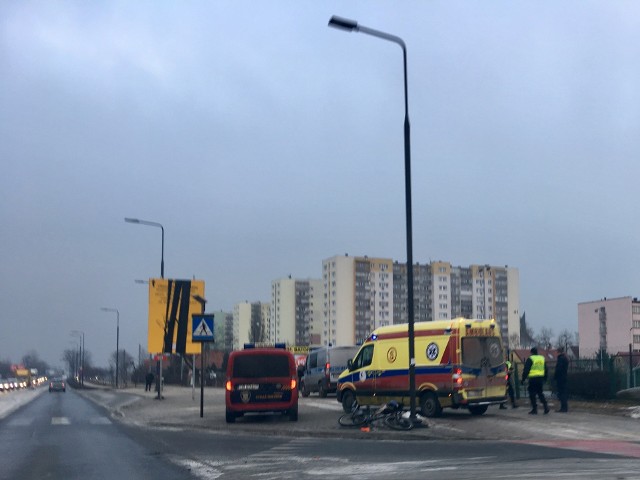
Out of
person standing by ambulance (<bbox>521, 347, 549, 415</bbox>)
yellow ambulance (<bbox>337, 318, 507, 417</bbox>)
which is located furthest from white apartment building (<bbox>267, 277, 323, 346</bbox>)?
person standing by ambulance (<bbox>521, 347, 549, 415</bbox>)

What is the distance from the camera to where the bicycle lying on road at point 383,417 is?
1866 cm

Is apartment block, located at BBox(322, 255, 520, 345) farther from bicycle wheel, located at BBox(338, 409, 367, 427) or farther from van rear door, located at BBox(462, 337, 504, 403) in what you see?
bicycle wheel, located at BBox(338, 409, 367, 427)

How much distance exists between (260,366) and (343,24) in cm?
960

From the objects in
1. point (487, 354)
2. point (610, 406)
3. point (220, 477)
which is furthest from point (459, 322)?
point (220, 477)

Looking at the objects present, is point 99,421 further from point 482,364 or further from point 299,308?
point 299,308

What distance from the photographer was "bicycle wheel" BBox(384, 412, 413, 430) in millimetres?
18531

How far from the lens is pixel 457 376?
2044cm

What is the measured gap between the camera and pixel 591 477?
10.7 m

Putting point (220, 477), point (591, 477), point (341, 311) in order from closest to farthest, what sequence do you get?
point (591, 477), point (220, 477), point (341, 311)

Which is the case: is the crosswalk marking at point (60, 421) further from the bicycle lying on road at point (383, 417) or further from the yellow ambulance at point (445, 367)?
the bicycle lying on road at point (383, 417)

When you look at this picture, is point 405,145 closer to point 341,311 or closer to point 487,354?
point 487,354

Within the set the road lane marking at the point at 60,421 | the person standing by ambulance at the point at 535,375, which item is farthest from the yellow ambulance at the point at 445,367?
the road lane marking at the point at 60,421

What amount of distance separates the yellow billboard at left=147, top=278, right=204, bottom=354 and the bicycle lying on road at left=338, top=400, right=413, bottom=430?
20247 millimetres

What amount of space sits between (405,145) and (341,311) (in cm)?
9016
